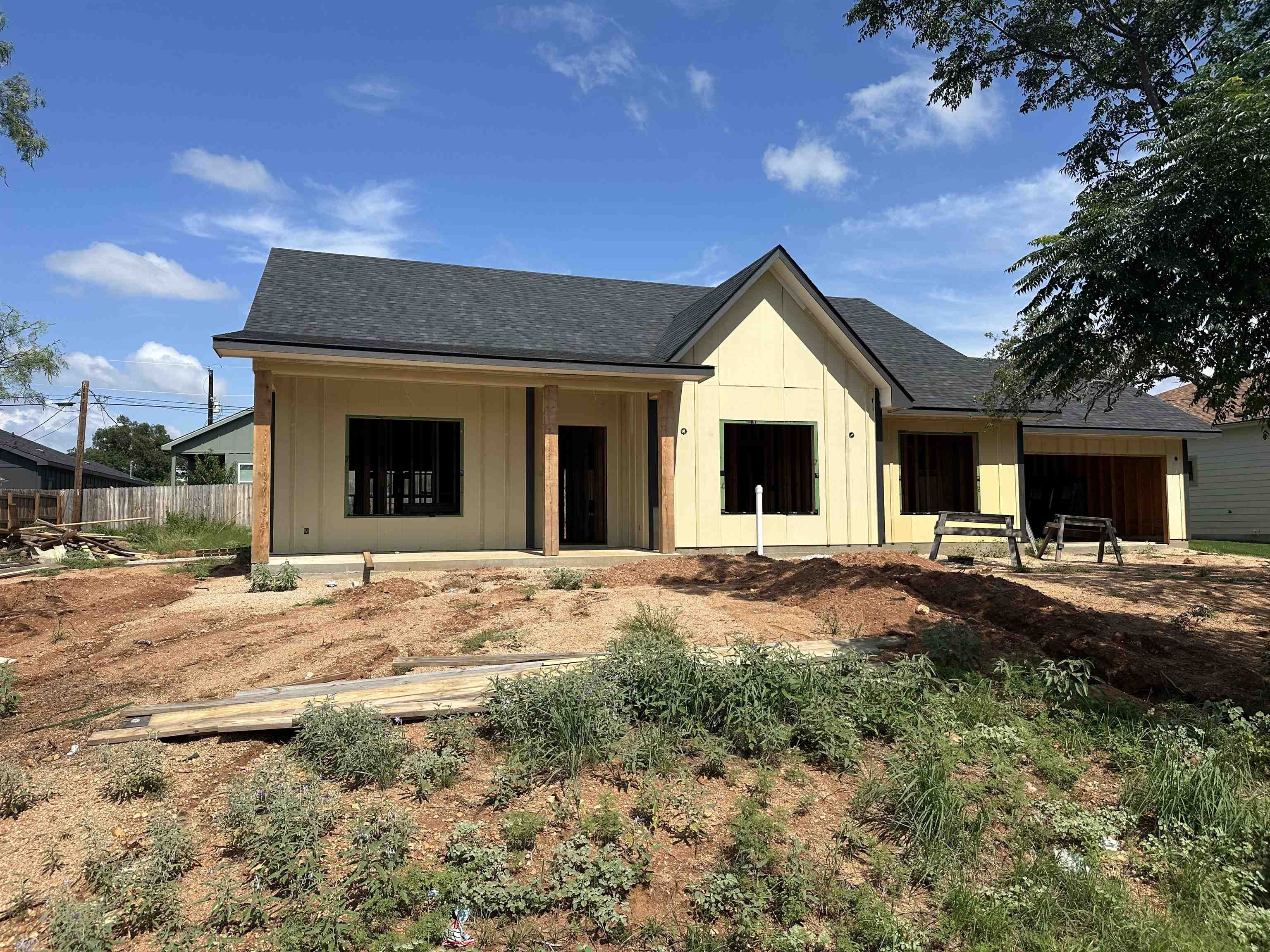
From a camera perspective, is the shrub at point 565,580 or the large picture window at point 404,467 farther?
the large picture window at point 404,467

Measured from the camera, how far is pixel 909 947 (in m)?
2.72

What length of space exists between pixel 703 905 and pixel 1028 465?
1880 centimetres

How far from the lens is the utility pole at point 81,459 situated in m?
21.1

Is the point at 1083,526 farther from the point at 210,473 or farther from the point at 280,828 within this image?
the point at 210,473

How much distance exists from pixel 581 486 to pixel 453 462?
2716 millimetres

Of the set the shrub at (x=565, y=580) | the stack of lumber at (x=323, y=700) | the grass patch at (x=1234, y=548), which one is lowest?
the stack of lumber at (x=323, y=700)

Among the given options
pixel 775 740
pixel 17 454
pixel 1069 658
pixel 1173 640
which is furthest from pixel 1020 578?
pixel 17 454

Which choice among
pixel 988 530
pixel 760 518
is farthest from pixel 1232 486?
pixel 760 518

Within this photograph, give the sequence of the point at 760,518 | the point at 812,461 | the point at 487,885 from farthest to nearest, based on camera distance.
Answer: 1. the point at 812,461
2. the point at 760,518
3. the point at 487,885

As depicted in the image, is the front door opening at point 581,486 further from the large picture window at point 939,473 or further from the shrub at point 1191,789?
the shrub at point 1191,789

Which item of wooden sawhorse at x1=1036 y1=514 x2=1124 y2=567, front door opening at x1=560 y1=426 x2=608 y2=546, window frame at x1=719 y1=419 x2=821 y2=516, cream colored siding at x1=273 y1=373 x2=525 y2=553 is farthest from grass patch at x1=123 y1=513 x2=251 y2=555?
wooden sawhorse at x1=1036 y1=514 x2=1124 y2=567

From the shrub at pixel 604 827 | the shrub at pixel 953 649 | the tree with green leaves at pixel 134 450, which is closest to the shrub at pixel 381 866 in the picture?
the shrub at pixel 604 827

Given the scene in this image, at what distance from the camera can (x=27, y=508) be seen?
1734 centimetres

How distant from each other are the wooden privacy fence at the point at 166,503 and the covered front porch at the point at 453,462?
36.5ft
